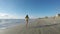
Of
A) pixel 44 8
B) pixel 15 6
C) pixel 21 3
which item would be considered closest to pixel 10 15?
pixel 15 6

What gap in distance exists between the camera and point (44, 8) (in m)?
7.08

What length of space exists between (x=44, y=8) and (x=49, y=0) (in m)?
0.76

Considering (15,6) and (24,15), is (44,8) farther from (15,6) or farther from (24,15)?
Answer: (15,6)

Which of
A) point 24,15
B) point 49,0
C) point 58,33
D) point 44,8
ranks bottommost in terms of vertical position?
point 58,33

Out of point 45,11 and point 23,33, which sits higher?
point 45,11

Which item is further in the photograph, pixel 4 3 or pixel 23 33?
pixel 4 3

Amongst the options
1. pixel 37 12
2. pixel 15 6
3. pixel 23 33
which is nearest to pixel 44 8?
pixel 37 12

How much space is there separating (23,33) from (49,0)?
301 cm

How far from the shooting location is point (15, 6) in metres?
6.24

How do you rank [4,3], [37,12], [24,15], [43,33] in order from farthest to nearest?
[37,12] < [24,15] < [4,3] < [43,33]

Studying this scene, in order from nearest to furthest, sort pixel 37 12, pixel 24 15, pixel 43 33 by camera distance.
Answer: pixel 43 33 → pixel 24 15 → pixel 37 12

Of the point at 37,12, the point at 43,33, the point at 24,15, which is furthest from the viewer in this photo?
the point at 37,12

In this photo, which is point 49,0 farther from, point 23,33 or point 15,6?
point 23,33

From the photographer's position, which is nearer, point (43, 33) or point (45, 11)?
point (43, 33)
